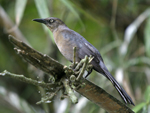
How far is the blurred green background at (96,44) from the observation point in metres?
4.23

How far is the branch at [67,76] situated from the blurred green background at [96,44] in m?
1.49

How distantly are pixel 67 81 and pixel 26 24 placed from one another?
4.48m

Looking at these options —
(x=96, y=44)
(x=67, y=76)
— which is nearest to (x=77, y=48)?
(x=67, y=76)

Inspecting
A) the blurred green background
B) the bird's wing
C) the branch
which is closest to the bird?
the bird's wing

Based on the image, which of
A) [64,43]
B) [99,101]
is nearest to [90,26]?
[64,43]

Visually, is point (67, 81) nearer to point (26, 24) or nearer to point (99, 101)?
point (99, 101)

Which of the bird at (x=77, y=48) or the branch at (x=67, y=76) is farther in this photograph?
the bird at (x=77, y=48)

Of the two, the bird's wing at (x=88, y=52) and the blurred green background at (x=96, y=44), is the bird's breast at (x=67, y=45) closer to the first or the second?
the bird's wing at (x=88, y=52)

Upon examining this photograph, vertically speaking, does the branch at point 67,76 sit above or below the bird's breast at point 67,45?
below

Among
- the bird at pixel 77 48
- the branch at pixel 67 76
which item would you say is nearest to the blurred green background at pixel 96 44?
the bird at pixel 77 48

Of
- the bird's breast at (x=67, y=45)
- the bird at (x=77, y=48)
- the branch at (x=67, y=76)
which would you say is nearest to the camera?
the branch at (x=67, y=76)

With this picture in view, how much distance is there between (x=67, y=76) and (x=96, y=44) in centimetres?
396

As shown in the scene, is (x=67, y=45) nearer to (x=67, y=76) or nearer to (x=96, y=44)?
(x=67, y=76)

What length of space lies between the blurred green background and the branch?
4.88 feet
